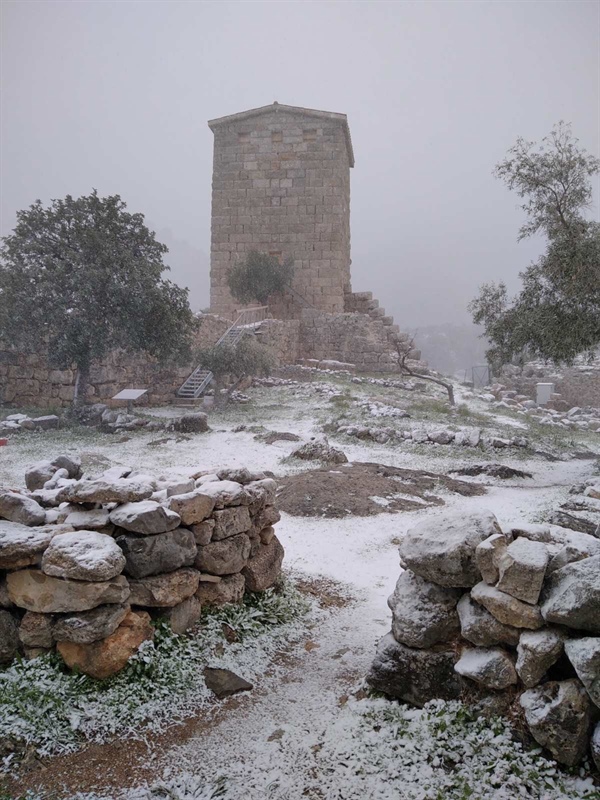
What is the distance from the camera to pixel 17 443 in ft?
36.7

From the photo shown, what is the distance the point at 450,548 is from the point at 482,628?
456 millimetres

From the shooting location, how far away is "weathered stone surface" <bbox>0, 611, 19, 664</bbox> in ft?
11.1

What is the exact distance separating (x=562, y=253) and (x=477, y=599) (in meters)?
7.92

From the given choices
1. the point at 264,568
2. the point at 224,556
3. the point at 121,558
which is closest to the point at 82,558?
the point at 121,558

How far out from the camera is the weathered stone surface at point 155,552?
371 cm

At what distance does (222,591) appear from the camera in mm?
4289

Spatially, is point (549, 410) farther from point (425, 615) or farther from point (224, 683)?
point (224, 683)

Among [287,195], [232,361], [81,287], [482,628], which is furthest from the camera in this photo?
[287,195]

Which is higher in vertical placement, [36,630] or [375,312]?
[375,312]

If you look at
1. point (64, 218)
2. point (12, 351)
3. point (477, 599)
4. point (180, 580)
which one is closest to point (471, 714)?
point (477, 599)

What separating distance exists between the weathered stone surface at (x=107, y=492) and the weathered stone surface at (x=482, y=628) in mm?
2239

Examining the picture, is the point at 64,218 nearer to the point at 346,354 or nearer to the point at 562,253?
the point at 562,253

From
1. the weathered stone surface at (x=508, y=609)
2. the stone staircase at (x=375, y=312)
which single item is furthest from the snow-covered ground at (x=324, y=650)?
the stone staircase at (x=375, y=312)

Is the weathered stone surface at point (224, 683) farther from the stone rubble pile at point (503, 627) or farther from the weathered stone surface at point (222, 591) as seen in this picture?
the stone rubble pile at point (503, 627)
